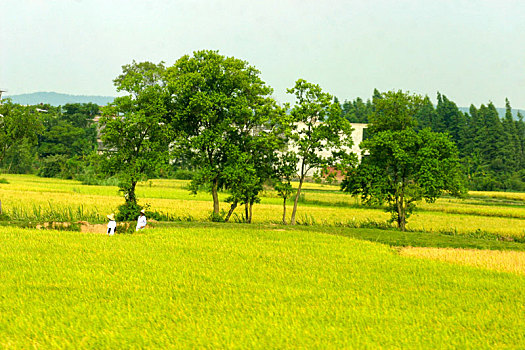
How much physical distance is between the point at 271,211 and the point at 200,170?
1298cm

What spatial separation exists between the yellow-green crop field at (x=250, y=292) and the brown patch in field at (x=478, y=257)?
5cm

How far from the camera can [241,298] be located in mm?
13242

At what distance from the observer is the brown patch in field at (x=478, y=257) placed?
19.3 m

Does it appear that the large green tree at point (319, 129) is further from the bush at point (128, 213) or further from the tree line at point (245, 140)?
the bush at point (128, 213)

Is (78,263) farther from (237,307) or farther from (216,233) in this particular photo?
(216,233)

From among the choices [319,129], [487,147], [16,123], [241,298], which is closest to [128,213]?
[319,129]

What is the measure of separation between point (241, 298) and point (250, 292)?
67cm

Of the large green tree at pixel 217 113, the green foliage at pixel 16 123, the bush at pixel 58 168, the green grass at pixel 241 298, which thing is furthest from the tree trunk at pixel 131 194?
the bush at pixel 58 168

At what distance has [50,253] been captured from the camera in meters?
18.8

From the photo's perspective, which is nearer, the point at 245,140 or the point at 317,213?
the point at 245,140

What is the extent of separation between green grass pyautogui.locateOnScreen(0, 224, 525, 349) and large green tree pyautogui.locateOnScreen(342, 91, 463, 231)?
1028 cm

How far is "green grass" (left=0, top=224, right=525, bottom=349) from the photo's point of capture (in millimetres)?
10250

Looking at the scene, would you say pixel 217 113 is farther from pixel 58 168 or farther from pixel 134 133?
pixel 58 168

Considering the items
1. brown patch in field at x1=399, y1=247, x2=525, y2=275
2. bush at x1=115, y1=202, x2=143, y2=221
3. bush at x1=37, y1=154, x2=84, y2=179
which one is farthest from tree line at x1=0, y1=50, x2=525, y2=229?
bush at x1=37, y1=154, x2=84, y2=179
